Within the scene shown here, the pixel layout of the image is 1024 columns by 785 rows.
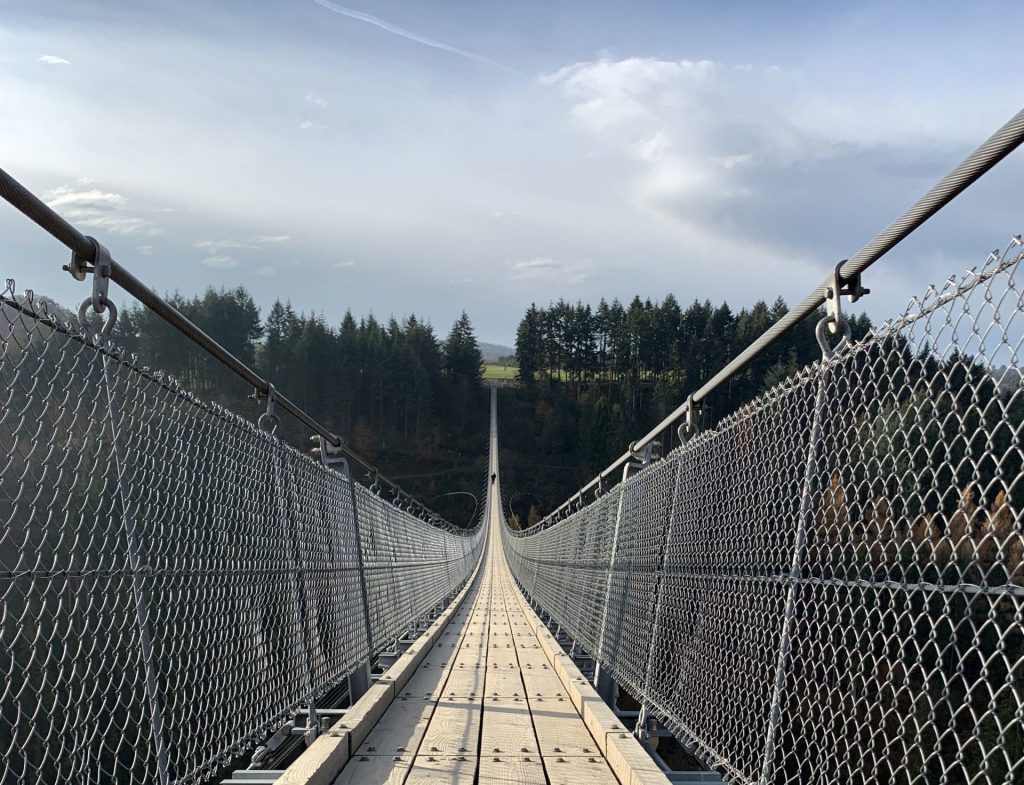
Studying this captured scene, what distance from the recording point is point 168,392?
1733 millimetres

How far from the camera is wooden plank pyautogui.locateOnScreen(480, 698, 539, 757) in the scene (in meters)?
2.61

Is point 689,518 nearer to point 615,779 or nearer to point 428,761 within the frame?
point 615,779

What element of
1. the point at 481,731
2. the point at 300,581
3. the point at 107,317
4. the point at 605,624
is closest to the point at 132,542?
the point at 107,317

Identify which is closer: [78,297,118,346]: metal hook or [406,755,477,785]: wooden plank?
[78,297,118,346]: metal hook

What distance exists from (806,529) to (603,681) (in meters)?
2.57

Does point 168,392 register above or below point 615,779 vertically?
above

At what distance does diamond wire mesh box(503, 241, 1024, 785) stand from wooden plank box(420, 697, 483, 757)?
610 millimetres

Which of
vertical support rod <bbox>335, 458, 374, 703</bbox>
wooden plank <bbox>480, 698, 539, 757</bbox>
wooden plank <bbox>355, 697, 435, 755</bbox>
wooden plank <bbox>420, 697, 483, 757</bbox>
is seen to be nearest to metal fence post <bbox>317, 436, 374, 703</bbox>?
vertical support rod <bbox>335, 458, 374, 703</bbox>

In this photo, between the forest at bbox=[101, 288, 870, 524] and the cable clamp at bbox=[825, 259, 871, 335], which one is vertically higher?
the forest at bbox=[101, 288, 870, 524]

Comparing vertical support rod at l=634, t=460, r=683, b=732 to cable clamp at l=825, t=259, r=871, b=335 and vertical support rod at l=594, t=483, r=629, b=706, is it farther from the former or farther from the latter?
cable clamp at l=825, t=259, r=871, b=335

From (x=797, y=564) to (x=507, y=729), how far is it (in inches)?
61.5

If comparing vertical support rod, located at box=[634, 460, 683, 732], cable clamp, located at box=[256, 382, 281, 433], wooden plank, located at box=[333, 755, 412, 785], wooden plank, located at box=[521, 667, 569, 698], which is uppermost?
cable clamp, located at box=[256, 382, 281, 433]

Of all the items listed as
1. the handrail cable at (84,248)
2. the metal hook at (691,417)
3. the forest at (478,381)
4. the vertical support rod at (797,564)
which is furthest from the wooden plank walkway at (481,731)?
the forest at (478,381)

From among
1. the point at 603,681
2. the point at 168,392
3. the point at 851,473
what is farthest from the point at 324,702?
the point at 851,473
